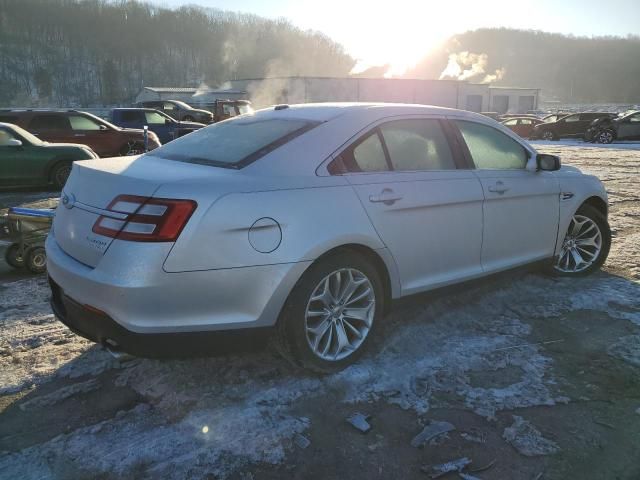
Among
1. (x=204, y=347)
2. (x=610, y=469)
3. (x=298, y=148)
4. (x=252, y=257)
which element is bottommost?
(x=610, y=469)

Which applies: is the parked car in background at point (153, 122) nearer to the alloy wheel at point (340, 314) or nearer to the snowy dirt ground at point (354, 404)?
the snowy dirt ground at point (354, 404)

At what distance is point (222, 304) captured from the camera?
2.41 metres

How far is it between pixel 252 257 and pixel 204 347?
0.49 m

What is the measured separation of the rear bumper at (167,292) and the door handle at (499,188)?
1670 millimetres

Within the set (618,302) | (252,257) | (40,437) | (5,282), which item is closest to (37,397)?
(40,437)

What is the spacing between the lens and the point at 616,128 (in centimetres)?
2283

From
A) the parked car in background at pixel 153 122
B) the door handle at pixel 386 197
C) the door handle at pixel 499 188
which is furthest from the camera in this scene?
the parked car in background at pixel 153 122

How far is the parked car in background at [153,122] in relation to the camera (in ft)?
56.8

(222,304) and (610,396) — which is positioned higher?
(222,304)

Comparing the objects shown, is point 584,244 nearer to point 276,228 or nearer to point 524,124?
point 276,228

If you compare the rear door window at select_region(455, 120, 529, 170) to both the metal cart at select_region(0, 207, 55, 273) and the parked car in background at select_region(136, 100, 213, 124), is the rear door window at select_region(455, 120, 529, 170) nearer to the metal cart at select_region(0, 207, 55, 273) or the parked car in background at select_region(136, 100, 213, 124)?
the metal cart at select_region(0, 207, 55, 273)

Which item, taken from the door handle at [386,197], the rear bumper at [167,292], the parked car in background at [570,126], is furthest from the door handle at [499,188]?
the parked car in background at [570,126]

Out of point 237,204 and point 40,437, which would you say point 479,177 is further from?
point 40,437

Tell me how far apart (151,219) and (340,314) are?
117 cm
